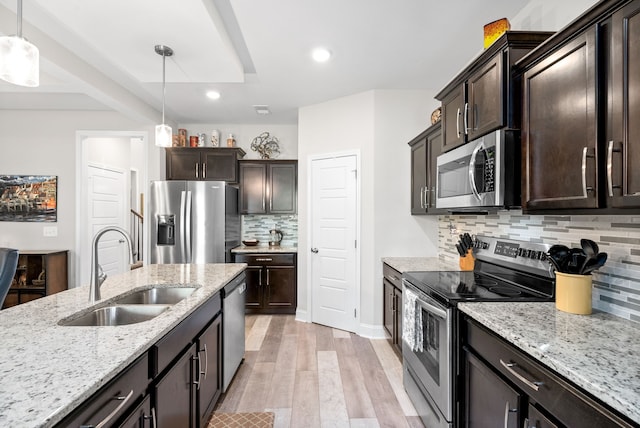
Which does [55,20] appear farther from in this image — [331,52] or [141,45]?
[331,52]

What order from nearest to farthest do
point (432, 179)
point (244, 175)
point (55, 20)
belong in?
point (55, 20) → point (432, 179) → point (244, 175)

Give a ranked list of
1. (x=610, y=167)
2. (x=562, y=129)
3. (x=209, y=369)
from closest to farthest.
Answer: (x=610, y=167) → (x=562, y=129) → (x=209, y=369)

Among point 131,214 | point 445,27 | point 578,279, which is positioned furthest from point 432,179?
point 131,214

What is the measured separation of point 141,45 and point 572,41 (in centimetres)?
273

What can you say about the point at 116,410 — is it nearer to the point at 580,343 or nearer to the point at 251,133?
the point at 580,343

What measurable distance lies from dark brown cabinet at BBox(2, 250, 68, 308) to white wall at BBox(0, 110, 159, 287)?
0.26m

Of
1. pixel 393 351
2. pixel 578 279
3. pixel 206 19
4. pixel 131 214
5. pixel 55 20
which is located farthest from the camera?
pixel 131 214

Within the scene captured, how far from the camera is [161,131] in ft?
8.43

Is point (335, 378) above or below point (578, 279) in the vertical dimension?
below

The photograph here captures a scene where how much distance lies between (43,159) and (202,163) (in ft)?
6.30

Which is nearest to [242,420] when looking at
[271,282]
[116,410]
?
[116,410]

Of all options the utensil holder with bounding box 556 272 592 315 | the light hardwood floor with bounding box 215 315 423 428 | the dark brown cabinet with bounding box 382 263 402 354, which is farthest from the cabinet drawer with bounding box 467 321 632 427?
the dark brown cabinet with bounding box 382 263 402 354

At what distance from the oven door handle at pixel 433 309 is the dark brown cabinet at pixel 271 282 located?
8.23 ft

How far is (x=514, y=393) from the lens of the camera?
4.05ft
